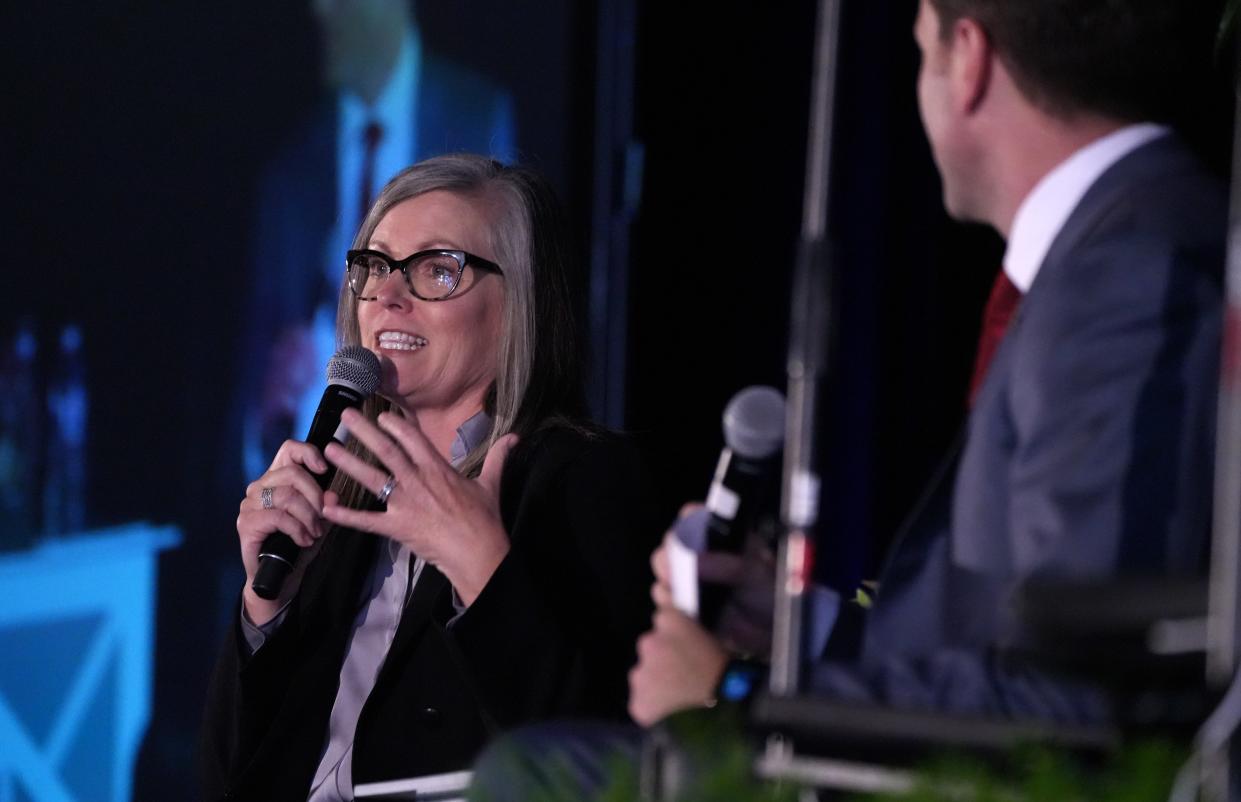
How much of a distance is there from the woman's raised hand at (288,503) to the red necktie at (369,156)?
156 centimetres

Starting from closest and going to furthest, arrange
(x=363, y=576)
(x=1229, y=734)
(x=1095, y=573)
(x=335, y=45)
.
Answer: (x=1229, y=734) → (x=1095, y=573) → (x=363, y=576) → (x=335, y=45)

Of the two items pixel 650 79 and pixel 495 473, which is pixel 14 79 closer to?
pixel 650 79

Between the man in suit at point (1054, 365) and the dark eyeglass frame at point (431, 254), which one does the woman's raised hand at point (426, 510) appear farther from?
the man in suit at point (1054, 365)

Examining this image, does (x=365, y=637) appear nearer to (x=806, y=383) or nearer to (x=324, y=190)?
(x=806, y=383)

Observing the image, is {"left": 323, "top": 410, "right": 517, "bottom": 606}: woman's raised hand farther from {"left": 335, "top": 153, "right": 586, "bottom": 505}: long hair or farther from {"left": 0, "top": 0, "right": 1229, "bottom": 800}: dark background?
{"left": 0, "top": 0, "right": 1229, "bottom": 800}: dark background

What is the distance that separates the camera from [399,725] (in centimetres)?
210

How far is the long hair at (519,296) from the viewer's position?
243 cm

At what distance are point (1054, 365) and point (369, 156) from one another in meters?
2.63

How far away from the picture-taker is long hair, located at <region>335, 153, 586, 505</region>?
2.43m

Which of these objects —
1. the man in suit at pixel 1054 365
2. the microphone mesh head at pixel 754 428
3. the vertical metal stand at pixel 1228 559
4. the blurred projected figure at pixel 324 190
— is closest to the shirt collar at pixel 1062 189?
the man in suit at pixel 1054 365

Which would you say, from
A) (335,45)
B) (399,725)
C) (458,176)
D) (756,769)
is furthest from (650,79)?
(756,769)

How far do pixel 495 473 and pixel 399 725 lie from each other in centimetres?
39

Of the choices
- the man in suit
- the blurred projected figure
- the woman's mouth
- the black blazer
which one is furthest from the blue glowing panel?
the man in suit

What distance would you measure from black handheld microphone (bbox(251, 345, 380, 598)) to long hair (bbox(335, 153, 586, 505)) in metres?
0.23
